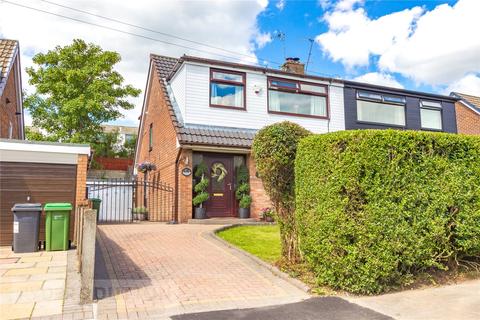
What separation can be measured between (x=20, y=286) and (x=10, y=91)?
11468mm

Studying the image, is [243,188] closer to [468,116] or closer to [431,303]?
[431,303]

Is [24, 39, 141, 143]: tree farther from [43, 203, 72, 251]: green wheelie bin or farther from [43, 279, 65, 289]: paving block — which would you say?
[43, 279, 65, 289]: paving block

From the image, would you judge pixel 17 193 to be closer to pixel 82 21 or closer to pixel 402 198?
pixel 402 198

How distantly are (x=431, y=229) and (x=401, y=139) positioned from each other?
1.46 metres

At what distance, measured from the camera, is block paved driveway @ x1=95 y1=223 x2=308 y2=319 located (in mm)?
4680

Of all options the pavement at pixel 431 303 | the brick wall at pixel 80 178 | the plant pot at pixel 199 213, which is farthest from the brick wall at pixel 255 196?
the pavement at pixel 431 303

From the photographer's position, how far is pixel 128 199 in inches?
610

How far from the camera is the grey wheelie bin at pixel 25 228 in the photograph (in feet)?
24.4

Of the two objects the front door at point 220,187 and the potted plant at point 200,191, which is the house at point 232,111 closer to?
the front door at point 220,187

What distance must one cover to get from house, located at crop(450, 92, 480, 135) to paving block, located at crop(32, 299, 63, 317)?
20.3m

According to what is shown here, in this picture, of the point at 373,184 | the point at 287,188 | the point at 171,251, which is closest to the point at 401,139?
the point at 373,184

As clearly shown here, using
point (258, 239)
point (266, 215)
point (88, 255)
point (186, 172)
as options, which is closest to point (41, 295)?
point (88, 255)

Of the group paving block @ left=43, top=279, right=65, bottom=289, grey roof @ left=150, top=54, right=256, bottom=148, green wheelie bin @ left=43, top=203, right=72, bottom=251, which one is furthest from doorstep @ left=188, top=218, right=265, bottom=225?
paving block @ left=43, top=279, right=65, bottom=289

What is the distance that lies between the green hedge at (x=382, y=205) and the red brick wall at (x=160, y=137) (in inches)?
318
